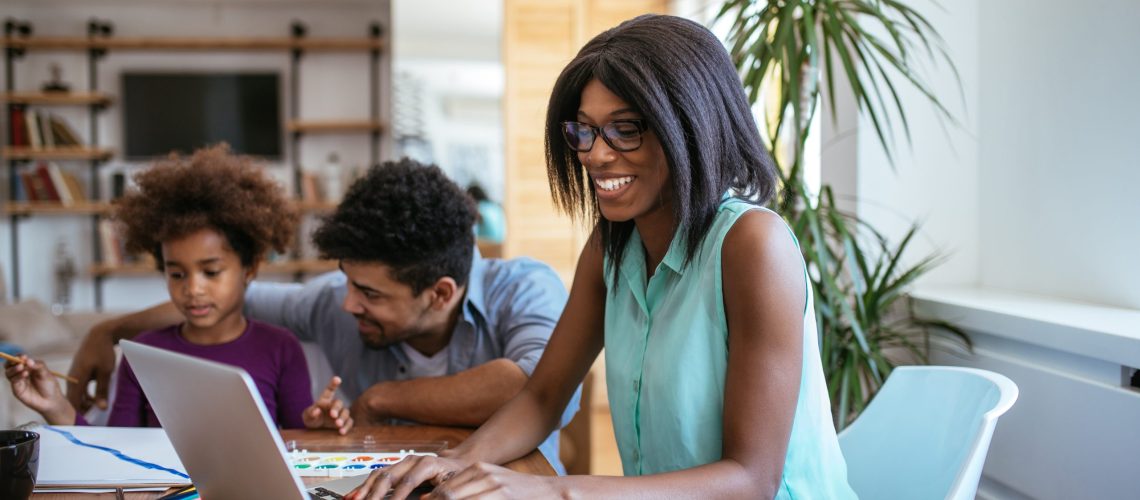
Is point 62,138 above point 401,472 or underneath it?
above

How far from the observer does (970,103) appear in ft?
7.36

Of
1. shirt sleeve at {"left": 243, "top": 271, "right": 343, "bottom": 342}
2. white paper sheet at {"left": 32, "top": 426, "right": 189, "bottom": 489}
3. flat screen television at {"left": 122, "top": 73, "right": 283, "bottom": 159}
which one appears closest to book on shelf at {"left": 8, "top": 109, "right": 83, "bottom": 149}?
flat screen television at {"left": 122, "top": 73, "right": 283, "bottom": 159}

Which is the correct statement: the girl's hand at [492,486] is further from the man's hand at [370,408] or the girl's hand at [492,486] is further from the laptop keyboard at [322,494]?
the man's hand at [370,408]

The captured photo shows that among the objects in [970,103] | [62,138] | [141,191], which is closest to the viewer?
[141,191]

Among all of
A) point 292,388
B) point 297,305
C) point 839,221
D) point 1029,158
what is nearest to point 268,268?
point 297,305

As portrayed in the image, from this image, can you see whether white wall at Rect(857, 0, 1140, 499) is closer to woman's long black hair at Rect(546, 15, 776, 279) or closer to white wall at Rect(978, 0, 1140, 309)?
white wall at Rect(978, 0, 1140, 309)

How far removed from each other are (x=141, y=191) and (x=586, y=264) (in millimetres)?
1009

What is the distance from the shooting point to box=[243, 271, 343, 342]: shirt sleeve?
2.02m

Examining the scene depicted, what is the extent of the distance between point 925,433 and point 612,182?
566mm

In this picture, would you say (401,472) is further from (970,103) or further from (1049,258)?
(970,103)

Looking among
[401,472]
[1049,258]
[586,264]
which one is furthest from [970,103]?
[401,472]

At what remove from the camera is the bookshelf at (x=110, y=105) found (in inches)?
242

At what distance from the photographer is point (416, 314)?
1.72 m

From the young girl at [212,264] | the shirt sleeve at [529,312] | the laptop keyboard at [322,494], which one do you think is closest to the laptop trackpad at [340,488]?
the laptop keyboard at [322,494]
